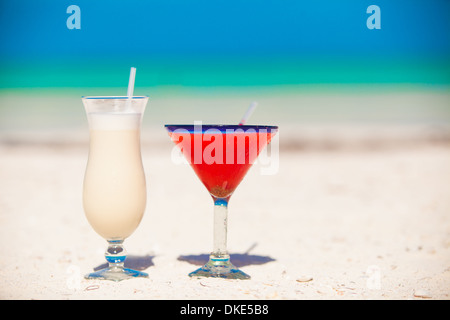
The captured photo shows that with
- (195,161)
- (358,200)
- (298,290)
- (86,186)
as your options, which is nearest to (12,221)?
(86,186)

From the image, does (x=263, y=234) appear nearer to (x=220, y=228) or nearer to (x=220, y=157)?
(x=220, y=228)

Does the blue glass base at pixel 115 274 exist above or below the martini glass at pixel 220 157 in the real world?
below

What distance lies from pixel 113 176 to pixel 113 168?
0.05m

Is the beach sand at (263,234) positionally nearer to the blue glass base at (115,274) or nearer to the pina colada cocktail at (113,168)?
the blue glass base at (115,274)

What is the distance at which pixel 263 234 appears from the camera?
5258 mm

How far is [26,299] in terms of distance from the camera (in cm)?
295

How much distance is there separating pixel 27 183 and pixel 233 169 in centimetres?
590

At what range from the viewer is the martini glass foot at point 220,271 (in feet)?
11.1

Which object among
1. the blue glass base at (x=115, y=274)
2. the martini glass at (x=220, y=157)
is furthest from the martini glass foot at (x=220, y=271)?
the blue glass base at (x=115, y=274)

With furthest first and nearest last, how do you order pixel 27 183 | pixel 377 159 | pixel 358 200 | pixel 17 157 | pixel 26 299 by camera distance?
1. pixel 17 157
2. pixel 377 159
3. pixel 27 183
4. pixel 358 200
5. pixel 26 299

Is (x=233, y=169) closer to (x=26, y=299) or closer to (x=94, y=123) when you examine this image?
(x=94, y=123)

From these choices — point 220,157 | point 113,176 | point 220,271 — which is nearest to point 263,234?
point 220,271

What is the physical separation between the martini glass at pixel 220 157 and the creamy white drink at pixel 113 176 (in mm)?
282

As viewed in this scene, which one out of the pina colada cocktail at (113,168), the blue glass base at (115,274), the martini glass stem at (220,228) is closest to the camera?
the pina colada cocktail at (113,168)
